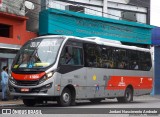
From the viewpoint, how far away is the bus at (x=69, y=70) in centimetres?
1788

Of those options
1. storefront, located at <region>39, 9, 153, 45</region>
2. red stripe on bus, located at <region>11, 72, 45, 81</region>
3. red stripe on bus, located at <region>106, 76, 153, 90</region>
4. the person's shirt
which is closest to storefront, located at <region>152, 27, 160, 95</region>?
storefront, located at <region>39, 9, 153, 45</region>

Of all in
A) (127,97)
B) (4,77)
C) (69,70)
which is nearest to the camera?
(69,70)

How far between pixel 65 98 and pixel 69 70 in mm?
1292

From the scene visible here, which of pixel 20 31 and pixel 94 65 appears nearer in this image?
pixel 94 65

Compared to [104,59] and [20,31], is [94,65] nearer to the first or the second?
[104,59]

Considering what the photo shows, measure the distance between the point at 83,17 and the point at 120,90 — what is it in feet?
25.0

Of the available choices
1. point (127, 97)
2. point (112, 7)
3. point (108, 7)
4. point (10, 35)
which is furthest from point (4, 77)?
point (112, 7)

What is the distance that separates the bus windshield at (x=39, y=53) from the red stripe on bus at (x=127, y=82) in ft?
16.2

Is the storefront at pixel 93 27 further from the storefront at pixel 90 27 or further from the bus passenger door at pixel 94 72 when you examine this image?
the bus passenger door at pixel 94 72

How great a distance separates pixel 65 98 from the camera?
18.6 meters

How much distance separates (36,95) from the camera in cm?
1766

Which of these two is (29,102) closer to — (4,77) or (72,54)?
(72,54)

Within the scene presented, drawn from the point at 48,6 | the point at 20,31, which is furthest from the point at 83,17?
the point at 20,31

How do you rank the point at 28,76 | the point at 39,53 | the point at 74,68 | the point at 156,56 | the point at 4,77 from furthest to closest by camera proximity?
the point at 156,56 < the point at 4,77 < the point at 74,68 < the point at 39,53 < the point at 28,76
